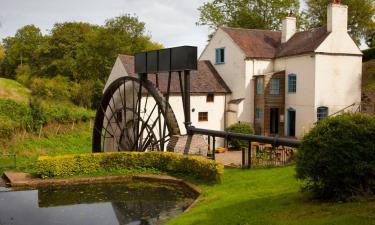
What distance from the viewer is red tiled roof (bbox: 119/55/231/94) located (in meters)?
27.2

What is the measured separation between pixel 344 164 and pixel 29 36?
54896 millimetres

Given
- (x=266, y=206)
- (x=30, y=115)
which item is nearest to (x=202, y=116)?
(x=30, y=115)

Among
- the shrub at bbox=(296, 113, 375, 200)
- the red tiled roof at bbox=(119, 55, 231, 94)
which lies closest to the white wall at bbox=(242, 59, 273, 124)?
the red tiled roof at bbox=(119, 55, 231, 94)

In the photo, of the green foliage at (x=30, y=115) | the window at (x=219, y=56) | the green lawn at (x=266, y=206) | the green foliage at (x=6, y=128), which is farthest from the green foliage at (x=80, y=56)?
the green lawn at (x=266, y=206)

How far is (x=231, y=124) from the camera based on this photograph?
2866cm

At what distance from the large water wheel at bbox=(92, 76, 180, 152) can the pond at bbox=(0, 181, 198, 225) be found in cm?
285

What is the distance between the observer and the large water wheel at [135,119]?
17.5m

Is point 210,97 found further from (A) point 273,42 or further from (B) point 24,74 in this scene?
(B) point 24,74

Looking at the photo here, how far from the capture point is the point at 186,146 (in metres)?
17.2

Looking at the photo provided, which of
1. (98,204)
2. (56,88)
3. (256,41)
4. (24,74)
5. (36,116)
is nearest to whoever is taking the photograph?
(98,204)

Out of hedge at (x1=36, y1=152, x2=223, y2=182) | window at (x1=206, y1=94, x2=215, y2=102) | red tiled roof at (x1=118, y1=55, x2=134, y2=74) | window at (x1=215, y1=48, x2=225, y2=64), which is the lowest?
hedge at (x1=36, y1=152, x2=223, y2=182)

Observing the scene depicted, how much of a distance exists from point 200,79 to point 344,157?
2114 cm

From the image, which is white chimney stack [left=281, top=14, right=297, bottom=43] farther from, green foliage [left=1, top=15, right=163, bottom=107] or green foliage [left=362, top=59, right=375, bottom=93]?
green foliage [left=1, top=15, right=163, bottom=107]

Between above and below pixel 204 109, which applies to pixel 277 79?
above
